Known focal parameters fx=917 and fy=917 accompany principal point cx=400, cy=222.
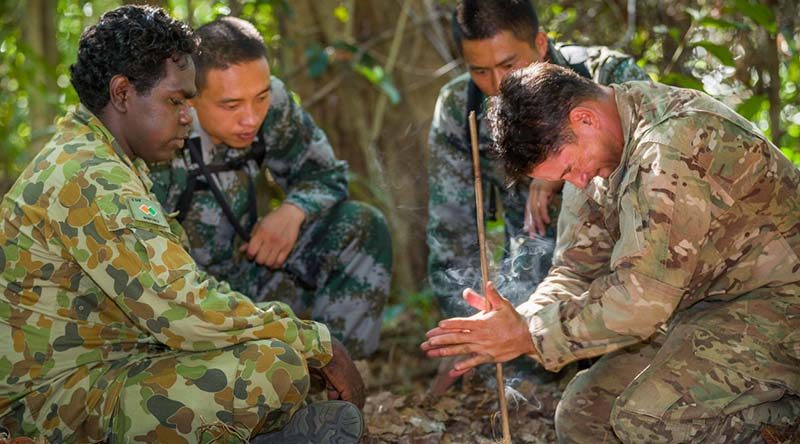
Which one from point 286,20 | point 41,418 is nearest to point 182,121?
point 41,418

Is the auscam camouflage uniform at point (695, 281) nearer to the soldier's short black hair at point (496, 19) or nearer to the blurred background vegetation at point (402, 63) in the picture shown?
the soldier's short black hair at point (496, 19)

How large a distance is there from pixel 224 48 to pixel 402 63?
242 cm

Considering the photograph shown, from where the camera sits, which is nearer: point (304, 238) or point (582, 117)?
point (582, 117)

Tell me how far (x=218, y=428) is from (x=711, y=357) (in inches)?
69.2

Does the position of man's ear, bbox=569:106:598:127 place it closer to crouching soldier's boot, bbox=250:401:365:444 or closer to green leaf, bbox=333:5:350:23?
crouching soldier's boot, bbox=250:401:365:444

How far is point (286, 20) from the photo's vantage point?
6637 millimetres

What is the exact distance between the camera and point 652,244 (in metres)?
3.02

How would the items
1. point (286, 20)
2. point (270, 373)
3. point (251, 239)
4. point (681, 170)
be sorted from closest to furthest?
point (681, 170)
point (270, 373)
point (251, 239)
point (286, 20)

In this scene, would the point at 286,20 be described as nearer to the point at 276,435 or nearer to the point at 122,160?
the point at 122,160

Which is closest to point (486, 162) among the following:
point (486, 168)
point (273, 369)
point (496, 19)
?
point (486, 168)

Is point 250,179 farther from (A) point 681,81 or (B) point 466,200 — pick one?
(A) point 681,81

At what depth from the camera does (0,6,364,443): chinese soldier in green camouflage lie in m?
3.11

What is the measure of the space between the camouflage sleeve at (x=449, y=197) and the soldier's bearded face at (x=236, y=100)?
3.29 ft

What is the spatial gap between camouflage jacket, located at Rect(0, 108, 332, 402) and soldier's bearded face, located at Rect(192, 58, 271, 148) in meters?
1.06
